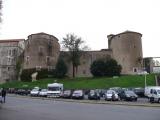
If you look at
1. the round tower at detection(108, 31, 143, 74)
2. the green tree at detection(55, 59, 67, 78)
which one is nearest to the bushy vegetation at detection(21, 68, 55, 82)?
the green tree at detection(55, 59, 67, 78)

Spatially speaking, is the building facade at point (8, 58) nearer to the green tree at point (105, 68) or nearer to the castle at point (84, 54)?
the castle at point (84, 54)

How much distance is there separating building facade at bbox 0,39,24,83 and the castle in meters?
10.8

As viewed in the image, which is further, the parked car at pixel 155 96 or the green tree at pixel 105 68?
the green tree at pixel 105 68

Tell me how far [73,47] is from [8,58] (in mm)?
30468

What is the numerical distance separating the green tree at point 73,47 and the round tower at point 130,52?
12624 millimetres

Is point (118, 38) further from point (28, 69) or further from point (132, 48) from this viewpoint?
point (28, 69)

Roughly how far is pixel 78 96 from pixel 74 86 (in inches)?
1126

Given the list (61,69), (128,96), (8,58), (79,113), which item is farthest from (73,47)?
(79,113)

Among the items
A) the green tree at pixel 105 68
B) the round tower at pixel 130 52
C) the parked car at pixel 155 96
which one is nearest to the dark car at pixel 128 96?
the parked car at pixel 155 96

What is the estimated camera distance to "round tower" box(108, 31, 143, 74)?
10506cm

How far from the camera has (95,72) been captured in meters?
95.1

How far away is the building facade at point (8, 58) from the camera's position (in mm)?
117438

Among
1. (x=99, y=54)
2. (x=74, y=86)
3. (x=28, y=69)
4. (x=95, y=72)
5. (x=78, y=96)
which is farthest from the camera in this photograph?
(x=99, y=54)

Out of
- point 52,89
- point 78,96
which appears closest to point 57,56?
point 52,89
